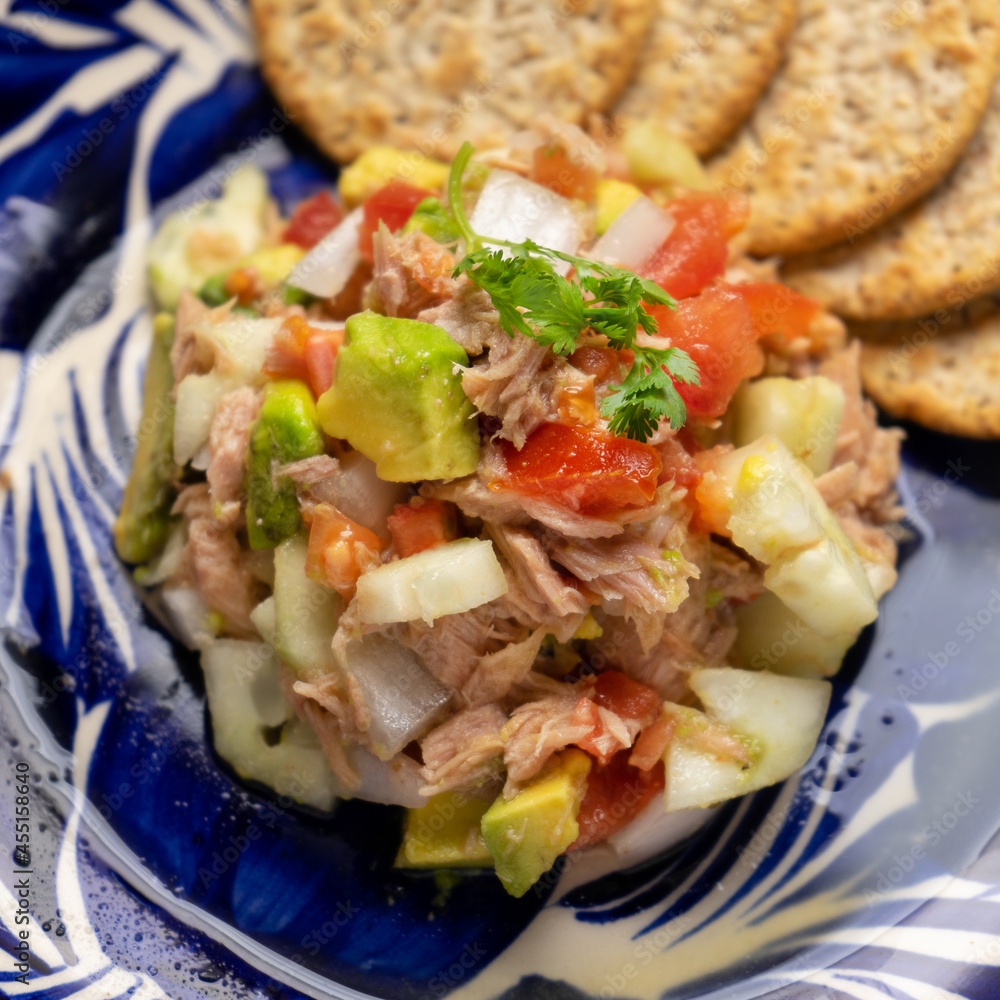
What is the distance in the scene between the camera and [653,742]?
2.77 m

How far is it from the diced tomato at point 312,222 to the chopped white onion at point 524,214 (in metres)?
0.87

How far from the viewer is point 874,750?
10.5 feet

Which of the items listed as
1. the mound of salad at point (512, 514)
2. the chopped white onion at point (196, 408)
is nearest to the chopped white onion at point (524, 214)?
the mound of salad at point (512, 514)

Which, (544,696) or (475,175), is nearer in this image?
(544,696)

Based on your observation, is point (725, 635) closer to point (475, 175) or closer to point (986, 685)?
point (986, 685)

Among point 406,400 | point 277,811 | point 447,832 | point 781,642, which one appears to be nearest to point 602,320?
point 406,400

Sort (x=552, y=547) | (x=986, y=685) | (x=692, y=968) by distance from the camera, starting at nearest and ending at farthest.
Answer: (x=552, y=547)
(x=692, y=968)
(x=986, y=685)

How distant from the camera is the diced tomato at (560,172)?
3.09 meters

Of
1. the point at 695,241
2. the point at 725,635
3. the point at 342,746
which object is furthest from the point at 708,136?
the point at 342,746

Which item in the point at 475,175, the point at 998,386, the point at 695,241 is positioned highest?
the point at 475,175

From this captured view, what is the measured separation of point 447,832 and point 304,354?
157cm

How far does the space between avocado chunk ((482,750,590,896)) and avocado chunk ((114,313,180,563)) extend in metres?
1.56

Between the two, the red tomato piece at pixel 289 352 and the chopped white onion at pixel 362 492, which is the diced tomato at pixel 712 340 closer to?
the chopped white onion at pixel 362 492

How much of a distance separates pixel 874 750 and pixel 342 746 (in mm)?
1855
